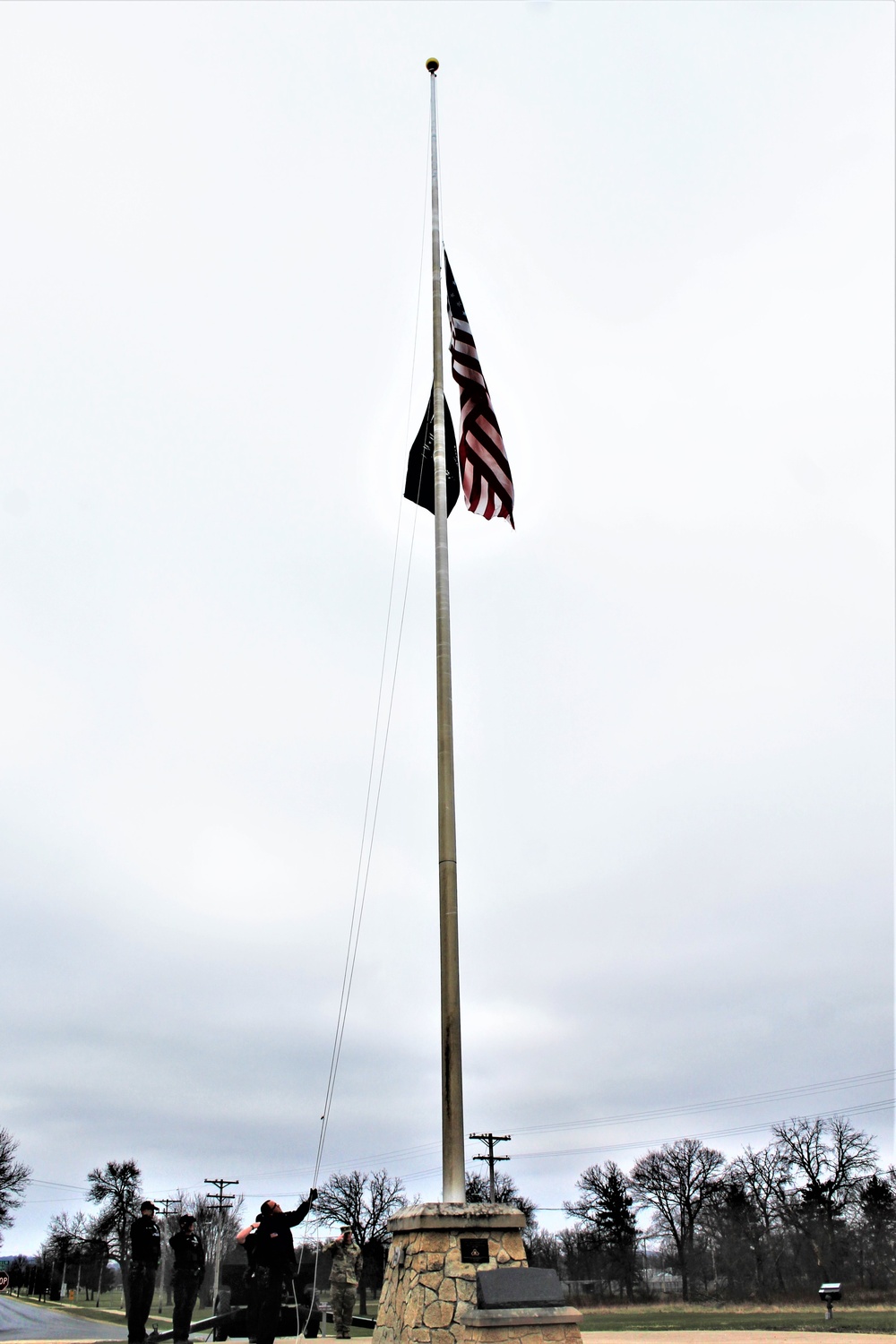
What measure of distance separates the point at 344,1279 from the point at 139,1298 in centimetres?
377

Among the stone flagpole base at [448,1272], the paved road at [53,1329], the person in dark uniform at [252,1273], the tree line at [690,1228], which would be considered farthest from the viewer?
the tree line at [690,1228]

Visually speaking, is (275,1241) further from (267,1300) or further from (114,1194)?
(114,1194)

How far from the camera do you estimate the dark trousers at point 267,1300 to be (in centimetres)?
931

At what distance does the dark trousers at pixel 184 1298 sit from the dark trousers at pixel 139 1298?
54 cm

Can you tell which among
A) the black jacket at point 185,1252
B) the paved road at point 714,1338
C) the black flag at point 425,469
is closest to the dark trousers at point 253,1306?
the black jacket at point 185,1252

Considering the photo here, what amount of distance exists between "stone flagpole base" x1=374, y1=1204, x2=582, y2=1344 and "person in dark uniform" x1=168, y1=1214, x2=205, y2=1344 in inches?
86.1

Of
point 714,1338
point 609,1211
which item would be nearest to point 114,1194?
point 609,1211

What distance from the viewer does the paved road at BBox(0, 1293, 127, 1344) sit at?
48.0ft

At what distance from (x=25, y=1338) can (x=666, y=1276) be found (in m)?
50.6

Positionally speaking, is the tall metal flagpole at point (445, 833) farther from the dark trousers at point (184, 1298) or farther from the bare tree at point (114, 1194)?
the bare tree at point (114, 1194)

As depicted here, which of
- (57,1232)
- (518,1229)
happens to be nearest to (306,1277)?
(518,1229)

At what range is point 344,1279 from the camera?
45.7 feet

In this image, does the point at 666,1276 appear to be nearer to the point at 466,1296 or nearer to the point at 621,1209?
the point at 621,1209

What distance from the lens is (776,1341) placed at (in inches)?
558
